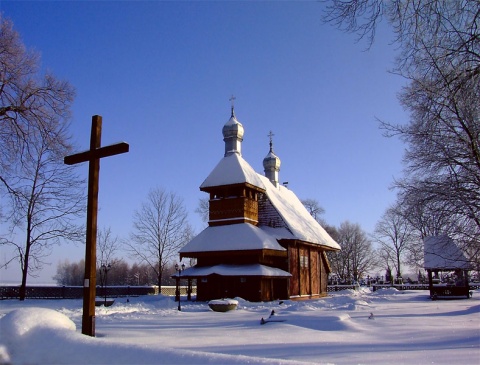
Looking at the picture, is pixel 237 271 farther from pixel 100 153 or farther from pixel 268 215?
pixel 100 153

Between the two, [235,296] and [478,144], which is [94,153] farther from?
[235,296]

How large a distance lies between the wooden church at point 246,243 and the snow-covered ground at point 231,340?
9.35m

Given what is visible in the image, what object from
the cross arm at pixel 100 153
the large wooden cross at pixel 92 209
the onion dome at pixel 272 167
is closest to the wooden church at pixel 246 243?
the onion dome at pixel 272 167

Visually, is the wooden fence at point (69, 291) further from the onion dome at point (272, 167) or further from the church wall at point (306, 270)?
the onion dome at point (272, 167)

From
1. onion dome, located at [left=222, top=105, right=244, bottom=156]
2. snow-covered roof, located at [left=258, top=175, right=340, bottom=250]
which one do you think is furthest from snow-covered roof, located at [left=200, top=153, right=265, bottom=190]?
snow-covered roof, located at [left=258, top=175, right=340, bottom=250]

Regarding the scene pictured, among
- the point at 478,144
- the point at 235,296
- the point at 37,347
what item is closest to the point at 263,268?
the point at 235,296

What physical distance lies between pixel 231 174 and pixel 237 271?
23.0 feet

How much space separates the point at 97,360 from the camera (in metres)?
5.83

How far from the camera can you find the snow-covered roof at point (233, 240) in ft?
87.4

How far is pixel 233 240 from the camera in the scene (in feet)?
90.4

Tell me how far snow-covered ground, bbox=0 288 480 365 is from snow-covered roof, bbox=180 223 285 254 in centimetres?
939

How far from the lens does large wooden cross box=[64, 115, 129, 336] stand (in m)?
8.97

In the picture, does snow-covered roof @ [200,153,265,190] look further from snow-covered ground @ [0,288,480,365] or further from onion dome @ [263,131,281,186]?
snow-covered ground @ [0,288,480,365]

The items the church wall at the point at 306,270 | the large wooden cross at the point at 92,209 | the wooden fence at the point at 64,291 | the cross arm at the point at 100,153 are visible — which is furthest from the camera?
the wooden fence at the point at 64,291
